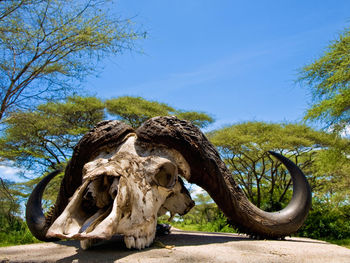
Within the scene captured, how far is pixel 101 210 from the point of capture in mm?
2736

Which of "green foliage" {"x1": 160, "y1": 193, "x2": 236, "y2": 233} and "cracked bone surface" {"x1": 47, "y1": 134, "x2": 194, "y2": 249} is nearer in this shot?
"cracked bone surface" {"x1": 47, "y1": 134, "x2": 194, "y2": 249}

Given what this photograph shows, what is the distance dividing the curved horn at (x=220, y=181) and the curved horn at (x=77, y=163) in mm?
289

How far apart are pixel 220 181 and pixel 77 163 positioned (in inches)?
69.2

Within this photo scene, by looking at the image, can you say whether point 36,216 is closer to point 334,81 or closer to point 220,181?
point 220,181

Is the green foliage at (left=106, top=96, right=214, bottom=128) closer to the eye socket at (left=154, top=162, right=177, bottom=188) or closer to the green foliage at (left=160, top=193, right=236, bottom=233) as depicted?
the green foliage at (left=160, top=193, right=236, bottom=233)

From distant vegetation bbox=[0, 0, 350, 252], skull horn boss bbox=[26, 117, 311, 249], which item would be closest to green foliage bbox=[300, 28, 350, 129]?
distant vegetation bbox=[0, 0, 350, 252]

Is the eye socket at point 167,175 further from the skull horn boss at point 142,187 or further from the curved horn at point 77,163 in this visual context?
the curved horn at point 77,163

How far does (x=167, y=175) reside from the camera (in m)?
3.42

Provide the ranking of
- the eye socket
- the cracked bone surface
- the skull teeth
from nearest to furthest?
the cracked bone surface, the skull teeth, the eye socket

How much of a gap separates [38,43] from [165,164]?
416cm

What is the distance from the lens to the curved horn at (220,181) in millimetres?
3436

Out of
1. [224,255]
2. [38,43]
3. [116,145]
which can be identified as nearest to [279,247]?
[224,255]

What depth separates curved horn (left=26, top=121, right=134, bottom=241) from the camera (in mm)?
3492

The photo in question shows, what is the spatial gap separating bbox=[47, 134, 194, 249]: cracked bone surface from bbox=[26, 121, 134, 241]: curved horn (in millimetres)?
114
